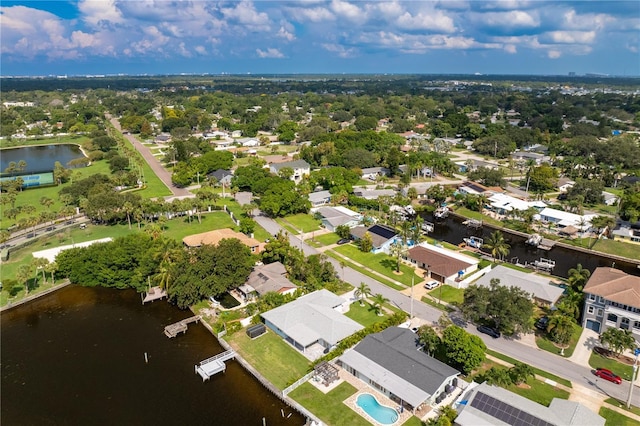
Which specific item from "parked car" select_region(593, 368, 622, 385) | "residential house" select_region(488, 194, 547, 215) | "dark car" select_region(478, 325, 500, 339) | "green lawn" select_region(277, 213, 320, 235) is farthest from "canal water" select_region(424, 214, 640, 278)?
"parked car" select_region(593, 368, 622, 385)

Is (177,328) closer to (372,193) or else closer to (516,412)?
(516,412)

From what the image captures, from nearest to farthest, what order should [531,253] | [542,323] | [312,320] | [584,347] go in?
[584,347]
[312,320]
[542,323]
[531,253]

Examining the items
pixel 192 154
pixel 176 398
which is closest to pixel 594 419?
pixel 176 398

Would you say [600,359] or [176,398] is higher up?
[600,359]

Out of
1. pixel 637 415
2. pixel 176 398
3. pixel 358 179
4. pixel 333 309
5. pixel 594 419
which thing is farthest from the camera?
pixel 358 179

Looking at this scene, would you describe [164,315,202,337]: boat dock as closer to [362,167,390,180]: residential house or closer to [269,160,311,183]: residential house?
[269,160,311,183]: residential house

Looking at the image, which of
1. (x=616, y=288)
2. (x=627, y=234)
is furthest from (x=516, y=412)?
(x=627, y=234)

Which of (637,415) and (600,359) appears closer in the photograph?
(637,415)

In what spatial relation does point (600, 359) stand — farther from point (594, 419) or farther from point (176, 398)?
point (176, 398)
